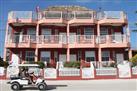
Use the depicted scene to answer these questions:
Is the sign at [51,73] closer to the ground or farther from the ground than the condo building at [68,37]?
closer to the ground

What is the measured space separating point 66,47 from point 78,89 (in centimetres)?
1362

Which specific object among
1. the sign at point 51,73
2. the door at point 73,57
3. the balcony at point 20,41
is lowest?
the sign at point 51,73

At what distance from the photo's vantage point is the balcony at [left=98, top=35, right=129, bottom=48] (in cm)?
2909

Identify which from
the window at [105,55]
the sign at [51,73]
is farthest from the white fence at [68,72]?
the window at [105,55]

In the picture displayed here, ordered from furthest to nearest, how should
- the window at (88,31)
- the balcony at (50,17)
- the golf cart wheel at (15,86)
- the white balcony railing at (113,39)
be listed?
the window at (88,31) < the balcony at (50,17) < the white balcony railing at (113,39) < the golf cart wheel at (15,86)

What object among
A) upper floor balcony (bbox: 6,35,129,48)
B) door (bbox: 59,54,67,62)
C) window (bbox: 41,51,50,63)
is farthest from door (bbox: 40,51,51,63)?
upper floor balcony (bbox: 6,35,129,48)

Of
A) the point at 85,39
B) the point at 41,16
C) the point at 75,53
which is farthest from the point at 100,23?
the point at 41,16

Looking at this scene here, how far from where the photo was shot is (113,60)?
103ft

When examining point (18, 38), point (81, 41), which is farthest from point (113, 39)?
point (18, 38)

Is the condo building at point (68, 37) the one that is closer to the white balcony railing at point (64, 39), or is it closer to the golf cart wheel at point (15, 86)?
the white balcony railing at point (64, 39)

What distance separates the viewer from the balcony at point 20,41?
2897cm

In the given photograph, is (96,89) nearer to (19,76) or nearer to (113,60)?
(19,76)

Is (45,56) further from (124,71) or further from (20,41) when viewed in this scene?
(124,71)

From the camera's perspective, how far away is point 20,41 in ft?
96.0
